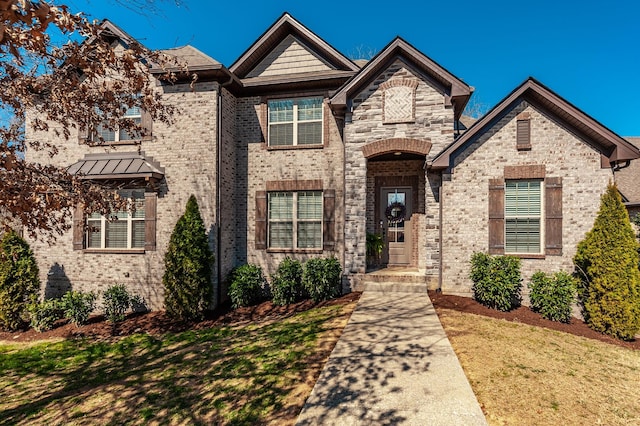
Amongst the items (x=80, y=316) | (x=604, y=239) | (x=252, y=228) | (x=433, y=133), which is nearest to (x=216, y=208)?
(x=252, y=228)

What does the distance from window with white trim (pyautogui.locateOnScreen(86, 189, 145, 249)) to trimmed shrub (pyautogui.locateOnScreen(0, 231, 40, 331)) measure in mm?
1639

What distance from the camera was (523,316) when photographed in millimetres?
7832

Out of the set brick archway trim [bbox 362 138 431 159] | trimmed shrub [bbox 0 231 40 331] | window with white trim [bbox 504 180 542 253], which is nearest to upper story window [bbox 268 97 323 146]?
brick archway trim [bbox 362 138 431 159]

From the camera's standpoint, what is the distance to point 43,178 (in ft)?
16.0

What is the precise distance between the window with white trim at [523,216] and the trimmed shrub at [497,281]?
1.90 feet

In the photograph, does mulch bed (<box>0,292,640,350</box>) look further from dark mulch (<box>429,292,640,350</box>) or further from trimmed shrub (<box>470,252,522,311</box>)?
trimmed shrub (<box>470,252,522,311</box>)

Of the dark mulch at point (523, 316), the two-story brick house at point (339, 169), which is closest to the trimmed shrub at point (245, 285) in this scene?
the two-story brick house at point (339, 169)

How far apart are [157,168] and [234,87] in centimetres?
372

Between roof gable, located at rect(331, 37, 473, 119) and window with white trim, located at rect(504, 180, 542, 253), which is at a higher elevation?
roof gable, located at rect(331, 37, 473, 119)

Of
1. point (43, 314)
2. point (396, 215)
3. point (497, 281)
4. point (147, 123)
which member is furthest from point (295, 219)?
point (43, 314)

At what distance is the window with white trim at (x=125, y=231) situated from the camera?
1034cm

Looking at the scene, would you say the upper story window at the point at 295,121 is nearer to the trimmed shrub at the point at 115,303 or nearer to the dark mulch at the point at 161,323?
the dark mulch at the point at 161,323

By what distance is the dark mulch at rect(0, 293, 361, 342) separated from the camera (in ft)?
28.7

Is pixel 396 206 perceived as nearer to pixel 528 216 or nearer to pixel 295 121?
pixel 528 216
